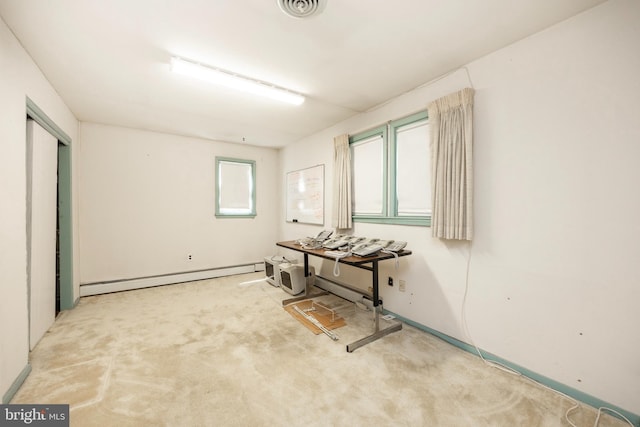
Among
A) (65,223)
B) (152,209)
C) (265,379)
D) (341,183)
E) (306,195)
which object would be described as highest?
(341,183)

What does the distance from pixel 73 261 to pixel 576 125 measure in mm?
5502

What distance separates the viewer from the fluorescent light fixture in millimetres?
2170

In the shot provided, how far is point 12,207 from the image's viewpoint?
1803 mm

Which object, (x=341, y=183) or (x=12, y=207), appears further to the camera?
(x=341, y=183)

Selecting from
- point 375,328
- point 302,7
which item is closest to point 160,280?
point 375,328

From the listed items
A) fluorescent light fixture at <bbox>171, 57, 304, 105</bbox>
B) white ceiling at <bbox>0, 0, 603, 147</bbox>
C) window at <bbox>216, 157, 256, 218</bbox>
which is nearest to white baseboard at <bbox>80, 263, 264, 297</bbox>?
window at <bbox>216, 157, 256, 218</bbox>

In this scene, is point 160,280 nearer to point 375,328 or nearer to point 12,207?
A: point 12,207

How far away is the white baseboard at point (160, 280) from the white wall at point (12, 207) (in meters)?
2.14

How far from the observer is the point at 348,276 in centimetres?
358

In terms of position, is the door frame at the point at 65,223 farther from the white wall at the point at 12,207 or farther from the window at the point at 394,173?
the window at the point at 394,173

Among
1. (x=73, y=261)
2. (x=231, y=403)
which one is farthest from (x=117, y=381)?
(x=73, y=261)
